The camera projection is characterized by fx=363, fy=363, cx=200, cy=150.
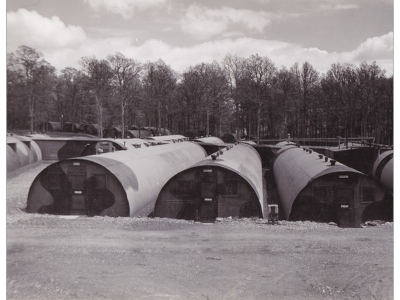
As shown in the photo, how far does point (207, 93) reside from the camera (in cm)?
5862

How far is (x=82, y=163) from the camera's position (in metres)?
16.4

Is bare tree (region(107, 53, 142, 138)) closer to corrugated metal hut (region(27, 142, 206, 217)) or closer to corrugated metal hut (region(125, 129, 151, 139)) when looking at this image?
corrugated metal hut (region(27, 142, 206, 217))

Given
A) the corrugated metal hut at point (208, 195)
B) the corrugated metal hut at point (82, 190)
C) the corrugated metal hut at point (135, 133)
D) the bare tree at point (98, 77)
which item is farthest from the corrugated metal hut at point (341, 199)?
the corrugated metal hut at point (135, 133)

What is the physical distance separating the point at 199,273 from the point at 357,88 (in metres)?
19.1

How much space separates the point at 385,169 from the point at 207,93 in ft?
129

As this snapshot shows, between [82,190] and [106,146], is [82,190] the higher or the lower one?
the lower one

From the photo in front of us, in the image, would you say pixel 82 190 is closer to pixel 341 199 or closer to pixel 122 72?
pixel 122 72

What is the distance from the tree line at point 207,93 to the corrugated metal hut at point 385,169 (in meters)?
1.34

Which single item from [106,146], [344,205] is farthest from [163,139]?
[344,205]

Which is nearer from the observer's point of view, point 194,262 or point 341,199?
point 194,262

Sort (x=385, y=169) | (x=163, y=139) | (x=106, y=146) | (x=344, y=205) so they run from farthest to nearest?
(x=163, y=139), (x=106, y=146), (x=385, y=169), (x=344, y=205)

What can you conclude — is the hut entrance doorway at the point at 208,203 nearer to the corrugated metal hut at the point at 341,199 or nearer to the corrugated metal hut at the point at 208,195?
the corrugated metal hut at the point at 208,195

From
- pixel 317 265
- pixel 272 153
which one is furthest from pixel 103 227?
pixel 272 153

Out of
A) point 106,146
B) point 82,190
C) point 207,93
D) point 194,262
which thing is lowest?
point 194,262
